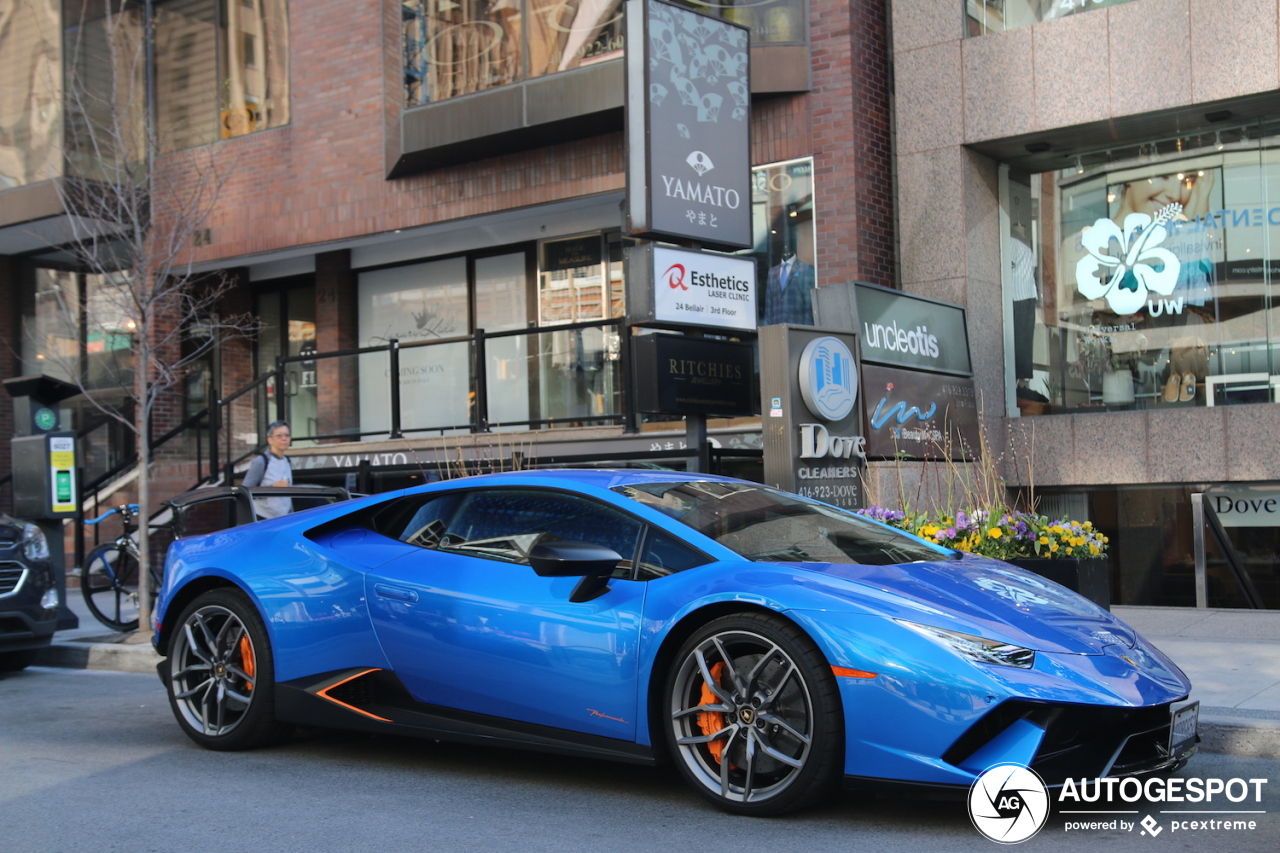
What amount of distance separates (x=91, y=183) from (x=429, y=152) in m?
5.21

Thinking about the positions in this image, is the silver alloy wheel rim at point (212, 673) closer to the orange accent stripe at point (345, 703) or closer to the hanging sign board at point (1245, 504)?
the orange accent stripe at point (345, 703)

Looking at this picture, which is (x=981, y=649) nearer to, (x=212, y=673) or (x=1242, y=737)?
(x=1242, y=737)

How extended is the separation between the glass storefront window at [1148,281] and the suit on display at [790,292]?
6.96ft

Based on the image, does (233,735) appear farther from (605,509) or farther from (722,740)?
(722,740)

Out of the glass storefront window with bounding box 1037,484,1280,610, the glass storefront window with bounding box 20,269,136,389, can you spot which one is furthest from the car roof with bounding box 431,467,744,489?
the glass storefront window with bounding box 20,269,136,389

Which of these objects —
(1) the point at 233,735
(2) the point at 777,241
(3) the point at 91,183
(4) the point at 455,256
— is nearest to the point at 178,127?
(3) the point at 91,183

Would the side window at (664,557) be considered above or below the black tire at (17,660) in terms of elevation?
above

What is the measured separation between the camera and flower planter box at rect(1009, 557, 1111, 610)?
7.97 metres

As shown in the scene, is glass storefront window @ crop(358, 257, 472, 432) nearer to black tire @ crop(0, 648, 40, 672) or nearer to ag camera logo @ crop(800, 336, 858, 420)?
black tire @ crop(0, 648, 40, 672)

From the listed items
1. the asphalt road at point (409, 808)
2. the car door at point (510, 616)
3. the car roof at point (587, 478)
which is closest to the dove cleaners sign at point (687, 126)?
the car roof at point (587, 478)

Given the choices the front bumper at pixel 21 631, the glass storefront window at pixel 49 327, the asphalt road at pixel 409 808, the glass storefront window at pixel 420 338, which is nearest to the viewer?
the asphalt road at pixel 409 808

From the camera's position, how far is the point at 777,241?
12.6 m

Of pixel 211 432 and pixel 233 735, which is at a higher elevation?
pixel 211 432

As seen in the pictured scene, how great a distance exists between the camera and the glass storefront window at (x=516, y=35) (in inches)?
491
